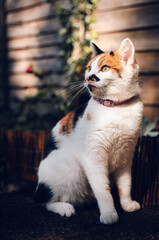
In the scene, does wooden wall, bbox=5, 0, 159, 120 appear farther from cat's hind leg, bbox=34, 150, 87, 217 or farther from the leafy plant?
cat's hind leg, bbox=34, 150, 87, 217

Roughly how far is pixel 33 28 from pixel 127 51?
10.1ft

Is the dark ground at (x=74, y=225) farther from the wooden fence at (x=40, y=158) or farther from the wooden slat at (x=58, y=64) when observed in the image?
the wooden slat at (x=58, y=64)

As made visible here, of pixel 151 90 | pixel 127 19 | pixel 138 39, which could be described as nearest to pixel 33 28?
pixel 127 19

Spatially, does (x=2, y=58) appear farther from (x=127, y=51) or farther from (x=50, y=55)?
(x=127, y=51)

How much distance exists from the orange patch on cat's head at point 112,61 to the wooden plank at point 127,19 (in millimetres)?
1690

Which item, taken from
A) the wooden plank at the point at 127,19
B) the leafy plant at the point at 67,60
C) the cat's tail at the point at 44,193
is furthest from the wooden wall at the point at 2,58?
the cat's tail at the point at 44,193

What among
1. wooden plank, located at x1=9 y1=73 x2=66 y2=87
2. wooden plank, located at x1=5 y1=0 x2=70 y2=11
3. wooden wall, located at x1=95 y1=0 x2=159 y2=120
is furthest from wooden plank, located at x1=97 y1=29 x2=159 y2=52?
wooden plank, located at x1=5 y1=0 x2=70 y2=11

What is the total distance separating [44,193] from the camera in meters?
1.81

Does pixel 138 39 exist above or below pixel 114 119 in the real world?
above

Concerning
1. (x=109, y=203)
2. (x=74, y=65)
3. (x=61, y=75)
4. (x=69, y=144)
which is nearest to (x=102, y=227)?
(x=109, y=203)

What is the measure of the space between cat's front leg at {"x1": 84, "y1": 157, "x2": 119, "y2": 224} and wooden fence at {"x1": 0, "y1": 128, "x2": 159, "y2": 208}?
1.62 feet

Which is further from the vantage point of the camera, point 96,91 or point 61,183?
point 61,183

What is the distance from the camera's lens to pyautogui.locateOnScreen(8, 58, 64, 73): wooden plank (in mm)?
3984

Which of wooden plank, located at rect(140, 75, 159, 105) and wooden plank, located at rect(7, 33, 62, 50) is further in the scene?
wooden plank, located at rect(7, 33, 62, 50)
